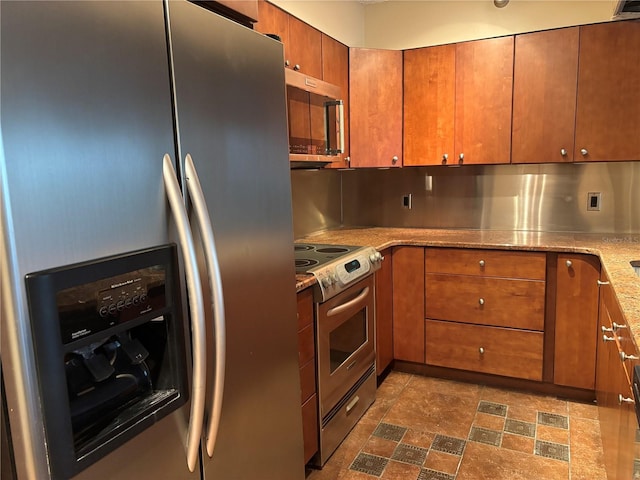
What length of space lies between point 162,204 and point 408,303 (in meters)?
2.29

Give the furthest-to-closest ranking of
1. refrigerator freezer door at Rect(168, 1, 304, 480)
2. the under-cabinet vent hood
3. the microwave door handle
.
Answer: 1. the microwave door handle
2. the under-cabinet vent hood
3. refrigerator freezer door at Rect(168, 1, 304, 480)

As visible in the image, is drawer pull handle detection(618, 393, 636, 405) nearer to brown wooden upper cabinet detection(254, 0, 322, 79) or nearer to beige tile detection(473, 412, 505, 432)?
beige tile detection(473, 412, 505, 432)

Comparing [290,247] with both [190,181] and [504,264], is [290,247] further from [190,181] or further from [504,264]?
[504,264]

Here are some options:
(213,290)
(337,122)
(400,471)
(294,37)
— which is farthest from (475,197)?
(213,290)

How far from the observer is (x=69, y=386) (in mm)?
829

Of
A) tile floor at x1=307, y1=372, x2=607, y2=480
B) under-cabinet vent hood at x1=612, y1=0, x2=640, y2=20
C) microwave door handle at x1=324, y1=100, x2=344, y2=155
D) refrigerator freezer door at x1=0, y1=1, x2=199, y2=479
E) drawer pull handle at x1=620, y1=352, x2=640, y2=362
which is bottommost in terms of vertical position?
tile floor at x1=307, y1=372, x2=607, y2=480

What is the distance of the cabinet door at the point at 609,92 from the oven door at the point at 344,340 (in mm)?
1605

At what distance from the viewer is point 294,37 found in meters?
2.35

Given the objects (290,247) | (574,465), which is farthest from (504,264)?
(290,247)

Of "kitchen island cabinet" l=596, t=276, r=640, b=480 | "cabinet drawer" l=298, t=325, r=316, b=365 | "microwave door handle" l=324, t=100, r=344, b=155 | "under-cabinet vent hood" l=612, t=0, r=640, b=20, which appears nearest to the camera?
"kitchen island cabinet" l=596, t=276, r=640, b=480

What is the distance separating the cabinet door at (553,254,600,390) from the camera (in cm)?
252

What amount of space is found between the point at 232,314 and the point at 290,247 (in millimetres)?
355

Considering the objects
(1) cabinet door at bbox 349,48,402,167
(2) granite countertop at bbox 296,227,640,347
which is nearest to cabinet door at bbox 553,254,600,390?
(2) granite countertop at bbox 296,227,640,347

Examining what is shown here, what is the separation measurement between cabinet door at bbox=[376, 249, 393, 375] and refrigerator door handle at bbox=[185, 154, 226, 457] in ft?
5.90
